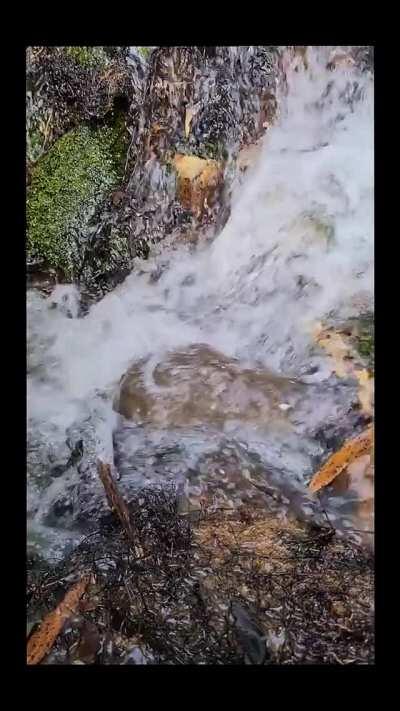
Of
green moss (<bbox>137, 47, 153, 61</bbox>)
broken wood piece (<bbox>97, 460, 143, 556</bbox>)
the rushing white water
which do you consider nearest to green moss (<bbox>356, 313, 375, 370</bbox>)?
the rushing white water

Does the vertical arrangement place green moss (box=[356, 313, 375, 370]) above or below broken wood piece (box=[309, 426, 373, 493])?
above

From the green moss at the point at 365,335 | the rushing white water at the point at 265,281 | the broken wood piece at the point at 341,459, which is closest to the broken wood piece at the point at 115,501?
the rushing white water at the point at 265,281

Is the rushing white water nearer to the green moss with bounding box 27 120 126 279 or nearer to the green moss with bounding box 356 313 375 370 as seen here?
the green moss with bounding box 356 313 375 370

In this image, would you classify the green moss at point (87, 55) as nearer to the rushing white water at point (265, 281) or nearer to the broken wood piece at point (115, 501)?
the rushing white water at point (265, 281)

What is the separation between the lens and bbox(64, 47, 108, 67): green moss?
159cm

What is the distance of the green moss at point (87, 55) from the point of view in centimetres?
159

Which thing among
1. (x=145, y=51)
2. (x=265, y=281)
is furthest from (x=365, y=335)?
(x=145, y=51)

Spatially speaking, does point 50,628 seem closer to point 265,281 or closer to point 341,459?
point 341,459

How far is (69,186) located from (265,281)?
63 centimetres

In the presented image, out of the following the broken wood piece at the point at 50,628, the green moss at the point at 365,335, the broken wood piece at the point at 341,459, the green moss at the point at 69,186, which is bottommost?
the broken wood piece at the point at 50,628

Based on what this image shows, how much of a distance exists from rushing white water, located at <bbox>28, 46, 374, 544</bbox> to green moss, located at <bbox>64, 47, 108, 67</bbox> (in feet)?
1.74

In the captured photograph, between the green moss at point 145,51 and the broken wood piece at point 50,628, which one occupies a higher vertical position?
the green moss at point 145,51

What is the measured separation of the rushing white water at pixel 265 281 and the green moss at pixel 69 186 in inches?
6.1

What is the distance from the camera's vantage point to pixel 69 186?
63.0 inches
